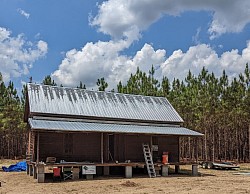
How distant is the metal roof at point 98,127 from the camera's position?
19.4 metres

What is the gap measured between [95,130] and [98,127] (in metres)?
1.33

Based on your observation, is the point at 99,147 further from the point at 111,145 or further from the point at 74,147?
the point at 74,147

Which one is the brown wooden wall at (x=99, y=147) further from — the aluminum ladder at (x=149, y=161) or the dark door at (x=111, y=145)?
the aluminum ladder at (x=149, y=161)

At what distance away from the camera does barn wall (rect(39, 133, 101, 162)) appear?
20484 mm

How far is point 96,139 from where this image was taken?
2203 centimetres

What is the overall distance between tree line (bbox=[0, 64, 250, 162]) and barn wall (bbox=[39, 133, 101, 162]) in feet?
58.3

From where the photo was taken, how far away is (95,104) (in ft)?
80.4

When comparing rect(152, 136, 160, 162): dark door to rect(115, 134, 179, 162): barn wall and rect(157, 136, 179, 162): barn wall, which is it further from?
rect(157, 136, 179, 162): barn wall

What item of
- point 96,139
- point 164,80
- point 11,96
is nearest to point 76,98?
point 96,139

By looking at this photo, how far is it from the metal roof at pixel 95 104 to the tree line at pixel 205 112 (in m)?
11.9

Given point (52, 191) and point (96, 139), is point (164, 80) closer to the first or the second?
point (96, 139)

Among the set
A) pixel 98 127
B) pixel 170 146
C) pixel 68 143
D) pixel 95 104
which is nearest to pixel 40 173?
pixel 68 143

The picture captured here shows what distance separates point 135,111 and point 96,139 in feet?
15.6

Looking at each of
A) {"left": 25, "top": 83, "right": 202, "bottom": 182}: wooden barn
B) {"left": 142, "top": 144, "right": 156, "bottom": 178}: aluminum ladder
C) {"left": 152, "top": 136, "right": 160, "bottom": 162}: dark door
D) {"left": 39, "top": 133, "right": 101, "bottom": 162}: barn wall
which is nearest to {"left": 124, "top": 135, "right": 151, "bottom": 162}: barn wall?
{"left": 25, "top": 83, "right": 202, "bottom": 182}: wooden barn
